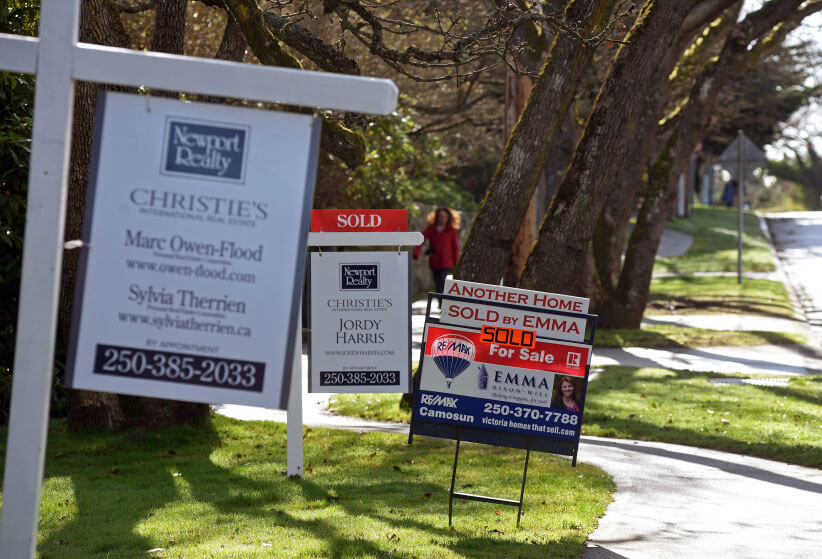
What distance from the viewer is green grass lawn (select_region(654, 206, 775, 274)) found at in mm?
30953

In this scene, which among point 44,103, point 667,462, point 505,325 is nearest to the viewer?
point 44,103

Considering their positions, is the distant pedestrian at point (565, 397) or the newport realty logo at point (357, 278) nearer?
the distant pedestrian at point (565, 397)

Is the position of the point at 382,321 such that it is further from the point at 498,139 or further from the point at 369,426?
the point at 498,139

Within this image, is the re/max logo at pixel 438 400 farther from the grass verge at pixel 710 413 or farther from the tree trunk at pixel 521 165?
the tree trunk at pixel 521 165

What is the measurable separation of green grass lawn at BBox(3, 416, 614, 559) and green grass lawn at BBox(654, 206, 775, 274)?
22.6 meters

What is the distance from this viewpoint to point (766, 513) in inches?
285

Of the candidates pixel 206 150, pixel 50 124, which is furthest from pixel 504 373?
pixel 50 124

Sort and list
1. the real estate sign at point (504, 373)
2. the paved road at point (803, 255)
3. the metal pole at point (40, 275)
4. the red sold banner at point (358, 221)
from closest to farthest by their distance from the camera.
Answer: the metal pole at point (40, 275)
the real estate sign at point (504, 373)
the red sold banner at point (358, 221)
the paved road at point (803, 255)

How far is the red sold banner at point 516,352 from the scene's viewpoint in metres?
6.75

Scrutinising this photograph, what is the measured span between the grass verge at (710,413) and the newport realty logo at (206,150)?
264 inches

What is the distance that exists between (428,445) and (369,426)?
1.31m

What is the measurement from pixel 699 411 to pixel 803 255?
24.6 m

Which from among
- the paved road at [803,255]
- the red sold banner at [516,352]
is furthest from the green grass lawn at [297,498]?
the paved road at [803,255]

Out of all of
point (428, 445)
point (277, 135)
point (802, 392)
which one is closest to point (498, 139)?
point (802, 392)
